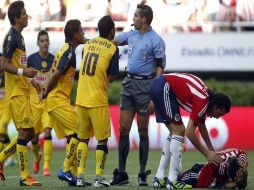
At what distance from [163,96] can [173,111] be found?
245mm

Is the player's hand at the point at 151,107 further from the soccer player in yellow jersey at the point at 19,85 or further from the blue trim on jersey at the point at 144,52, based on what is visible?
the soccer player in yellow jersey at the point at 19,85

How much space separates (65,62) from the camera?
496 inches

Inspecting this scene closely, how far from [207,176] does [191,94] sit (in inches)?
50.8

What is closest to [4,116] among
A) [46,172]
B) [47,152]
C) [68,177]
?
[47,152]

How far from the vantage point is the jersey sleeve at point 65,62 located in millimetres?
12609

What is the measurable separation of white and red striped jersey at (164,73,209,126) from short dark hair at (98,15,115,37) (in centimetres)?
101

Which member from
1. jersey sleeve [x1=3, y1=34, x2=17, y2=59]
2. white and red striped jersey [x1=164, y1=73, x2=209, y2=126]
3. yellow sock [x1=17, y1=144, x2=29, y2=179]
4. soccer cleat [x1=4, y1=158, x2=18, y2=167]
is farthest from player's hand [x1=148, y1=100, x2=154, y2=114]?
soccer cleat [x1=4, y1=158, x2=18, y2=167]

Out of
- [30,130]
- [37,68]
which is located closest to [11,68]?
[30,130]

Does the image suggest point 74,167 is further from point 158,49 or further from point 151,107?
point 158,49

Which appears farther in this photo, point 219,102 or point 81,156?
point 81,156

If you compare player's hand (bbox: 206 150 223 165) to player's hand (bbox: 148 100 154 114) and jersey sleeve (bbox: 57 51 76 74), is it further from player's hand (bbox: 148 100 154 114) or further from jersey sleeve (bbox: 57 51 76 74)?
jersey sleeve (bbox: 57 51 76 74)

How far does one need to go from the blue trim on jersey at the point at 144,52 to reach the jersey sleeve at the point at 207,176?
180 centimetres

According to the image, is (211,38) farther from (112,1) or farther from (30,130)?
(30,130)

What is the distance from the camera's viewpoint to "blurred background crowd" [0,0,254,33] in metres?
26.9
